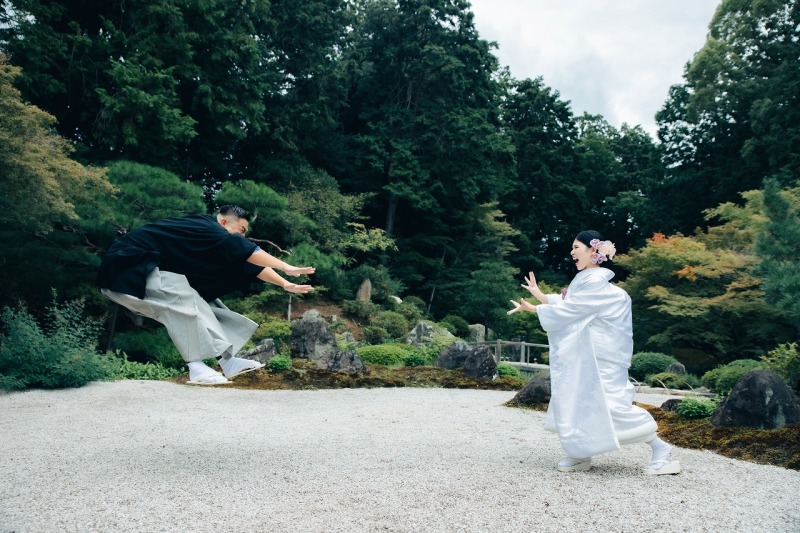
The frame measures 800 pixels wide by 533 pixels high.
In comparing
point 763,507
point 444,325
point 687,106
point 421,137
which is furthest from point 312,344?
point 687,106

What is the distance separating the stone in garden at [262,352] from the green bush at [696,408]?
715cm

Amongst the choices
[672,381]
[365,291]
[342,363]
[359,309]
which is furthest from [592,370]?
[365,291]

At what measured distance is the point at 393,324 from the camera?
18656mm

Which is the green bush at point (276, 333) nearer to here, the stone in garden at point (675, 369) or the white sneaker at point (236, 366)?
the stone in garden at point (675, 369)

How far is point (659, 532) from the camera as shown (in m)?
3.61

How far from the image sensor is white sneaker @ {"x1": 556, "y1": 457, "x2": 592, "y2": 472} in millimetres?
5031

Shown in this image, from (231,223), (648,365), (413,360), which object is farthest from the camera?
(648,365)

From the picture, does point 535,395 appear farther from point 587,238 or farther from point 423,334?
point 423,334

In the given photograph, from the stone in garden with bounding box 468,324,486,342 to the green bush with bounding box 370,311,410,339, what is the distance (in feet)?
10.0

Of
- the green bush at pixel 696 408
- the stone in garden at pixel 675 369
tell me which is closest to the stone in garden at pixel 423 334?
the stone in garden at pixel 675 369

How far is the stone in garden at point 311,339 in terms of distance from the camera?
12984 mm

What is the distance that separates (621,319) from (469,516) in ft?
6.95

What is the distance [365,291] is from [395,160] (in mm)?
5690

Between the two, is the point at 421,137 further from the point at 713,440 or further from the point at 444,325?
the point at 713,440
